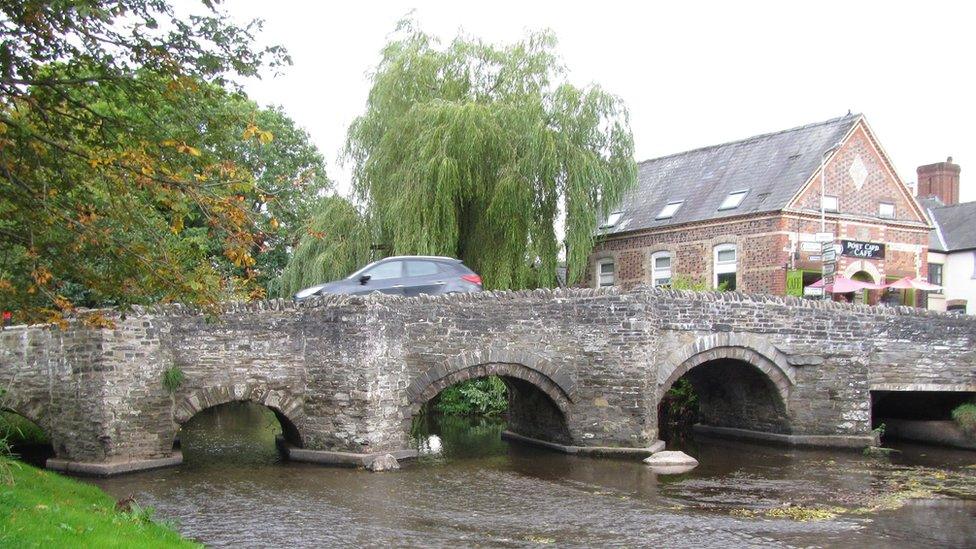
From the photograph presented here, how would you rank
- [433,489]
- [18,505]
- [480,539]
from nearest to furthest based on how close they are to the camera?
[18,505], [480,539], [433,489]

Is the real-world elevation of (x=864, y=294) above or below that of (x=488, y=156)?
below

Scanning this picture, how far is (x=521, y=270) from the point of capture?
21.1 m

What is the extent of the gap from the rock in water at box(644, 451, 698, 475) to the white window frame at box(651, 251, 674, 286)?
1149cm

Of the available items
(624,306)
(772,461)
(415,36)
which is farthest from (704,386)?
(415,36)

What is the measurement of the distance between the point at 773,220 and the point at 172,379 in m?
17.3

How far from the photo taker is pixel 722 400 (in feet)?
68.6

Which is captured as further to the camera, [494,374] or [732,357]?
[732,357]

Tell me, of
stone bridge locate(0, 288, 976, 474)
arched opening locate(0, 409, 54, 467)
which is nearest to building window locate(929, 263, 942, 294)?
stone bridge locate(0, 288, 976, 474)

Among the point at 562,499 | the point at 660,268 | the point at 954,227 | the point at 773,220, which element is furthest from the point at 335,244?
the point at 954,227

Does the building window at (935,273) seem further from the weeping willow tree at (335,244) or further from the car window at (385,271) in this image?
the car window at (385,271)

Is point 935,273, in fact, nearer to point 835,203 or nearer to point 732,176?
point 835,203

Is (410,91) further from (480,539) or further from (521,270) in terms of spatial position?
(480,539)

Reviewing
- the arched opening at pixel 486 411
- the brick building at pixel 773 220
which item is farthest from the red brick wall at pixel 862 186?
the arched opening at pixel 486 411

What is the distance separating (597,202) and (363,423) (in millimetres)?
9911
